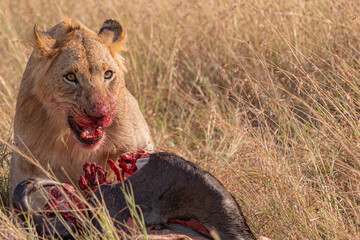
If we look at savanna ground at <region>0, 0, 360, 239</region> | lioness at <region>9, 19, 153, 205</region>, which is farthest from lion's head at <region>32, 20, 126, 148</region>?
savanna ground at <region>0, 0, 360, 239</region>

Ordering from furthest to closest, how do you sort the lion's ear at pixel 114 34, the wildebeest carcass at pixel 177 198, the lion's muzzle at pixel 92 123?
the lion's ear at pixel 114 34, the lion's muzzle at pixel 92 123, the wildebeest carcass at pixel 177 198

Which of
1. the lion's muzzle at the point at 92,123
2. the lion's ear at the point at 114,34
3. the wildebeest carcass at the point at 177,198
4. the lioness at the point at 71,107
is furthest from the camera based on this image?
the lion's ear at the point at 114,34

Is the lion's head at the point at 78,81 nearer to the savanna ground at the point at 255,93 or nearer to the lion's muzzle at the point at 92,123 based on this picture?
the lion's muzzle at the point at 92,123

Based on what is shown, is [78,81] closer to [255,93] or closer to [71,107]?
[71,107]

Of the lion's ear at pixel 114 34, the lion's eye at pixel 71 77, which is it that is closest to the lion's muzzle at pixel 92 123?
the lion's eye at pixel 71 77

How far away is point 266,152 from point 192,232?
110 centimetres

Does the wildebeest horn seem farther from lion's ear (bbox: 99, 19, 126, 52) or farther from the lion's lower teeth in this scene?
lion's ear (bbox: 99, 19, 126, 52)

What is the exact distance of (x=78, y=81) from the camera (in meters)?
3.29

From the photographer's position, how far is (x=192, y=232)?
8.98 feet

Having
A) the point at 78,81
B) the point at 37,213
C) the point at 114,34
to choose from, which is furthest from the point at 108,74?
the point at 37,213

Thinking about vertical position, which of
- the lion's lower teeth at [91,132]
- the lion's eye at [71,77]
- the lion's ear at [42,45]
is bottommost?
the lion's lower teeth at [91,132]

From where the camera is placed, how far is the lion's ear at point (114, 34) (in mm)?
3732

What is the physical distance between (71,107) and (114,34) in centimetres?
82

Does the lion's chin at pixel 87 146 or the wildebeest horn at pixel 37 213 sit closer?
the wildebeest horn at pixel 37 213
